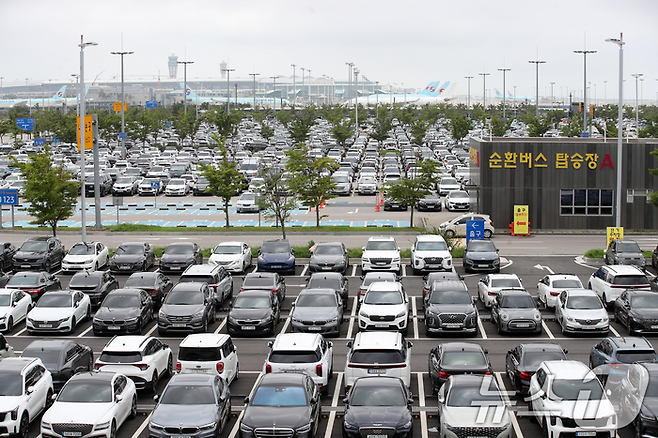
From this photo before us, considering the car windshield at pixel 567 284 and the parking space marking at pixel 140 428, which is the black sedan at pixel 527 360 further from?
the car windshield at pixel 567 284

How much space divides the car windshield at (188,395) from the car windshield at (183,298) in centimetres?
938

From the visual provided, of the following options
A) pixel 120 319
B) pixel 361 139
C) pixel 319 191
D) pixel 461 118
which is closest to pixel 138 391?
pixel 120 319

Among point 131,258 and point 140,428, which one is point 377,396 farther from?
point 131,258

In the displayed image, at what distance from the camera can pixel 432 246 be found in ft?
113

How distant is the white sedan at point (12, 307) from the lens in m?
26.0

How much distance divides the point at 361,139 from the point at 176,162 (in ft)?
119

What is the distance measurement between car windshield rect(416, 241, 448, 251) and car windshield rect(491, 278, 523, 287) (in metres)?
6.11

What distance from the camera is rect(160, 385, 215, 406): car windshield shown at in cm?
1588

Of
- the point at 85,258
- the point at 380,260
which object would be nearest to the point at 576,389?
the point at 380,260

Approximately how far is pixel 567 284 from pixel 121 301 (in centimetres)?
1529

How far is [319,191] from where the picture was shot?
4419 centimetres

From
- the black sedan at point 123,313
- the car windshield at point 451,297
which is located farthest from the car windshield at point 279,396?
the car windshield at point 451,297

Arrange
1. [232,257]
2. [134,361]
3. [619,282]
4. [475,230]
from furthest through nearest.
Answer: [475,230]
[232,257]
[619,282]
[134,361]

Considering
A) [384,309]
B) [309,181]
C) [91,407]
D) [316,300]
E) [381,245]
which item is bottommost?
[91,407]
